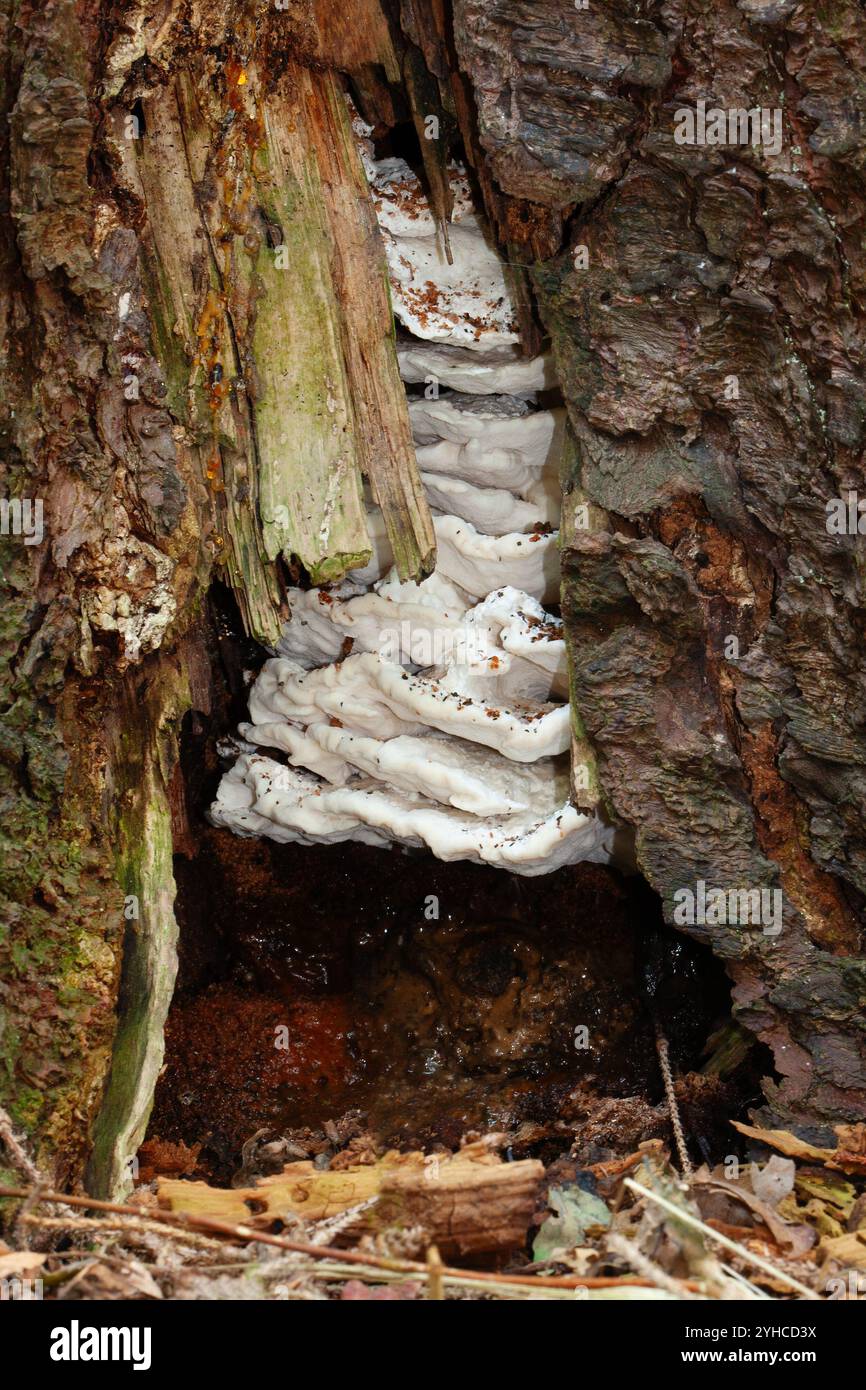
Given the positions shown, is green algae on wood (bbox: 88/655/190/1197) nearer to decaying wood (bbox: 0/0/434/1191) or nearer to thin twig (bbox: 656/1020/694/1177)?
decaying wood (bbox: 0/0/434/1191)

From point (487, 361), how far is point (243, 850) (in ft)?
7.51

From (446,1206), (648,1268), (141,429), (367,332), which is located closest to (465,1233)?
(446,1206)

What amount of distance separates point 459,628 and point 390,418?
798 mm

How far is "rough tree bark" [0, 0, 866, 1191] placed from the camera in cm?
337

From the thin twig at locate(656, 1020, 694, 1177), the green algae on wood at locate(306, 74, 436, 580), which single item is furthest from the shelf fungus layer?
the thin twig at locate(656, 1020, 694, 1177)

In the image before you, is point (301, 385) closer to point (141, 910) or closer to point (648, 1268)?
point (141, 910)

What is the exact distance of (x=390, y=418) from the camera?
4.07 metres

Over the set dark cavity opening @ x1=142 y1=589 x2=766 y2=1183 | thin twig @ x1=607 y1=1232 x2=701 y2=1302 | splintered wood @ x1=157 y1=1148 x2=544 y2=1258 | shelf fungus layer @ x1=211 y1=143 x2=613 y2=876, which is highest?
shelf fungus layer @ x1=211 y1=143 x2=613 y2=876

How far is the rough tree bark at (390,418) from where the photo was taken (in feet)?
11.1

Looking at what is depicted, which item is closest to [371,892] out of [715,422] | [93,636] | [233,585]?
[233,585]

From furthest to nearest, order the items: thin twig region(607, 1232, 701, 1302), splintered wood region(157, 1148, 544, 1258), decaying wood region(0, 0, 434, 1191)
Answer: decaying wood region(0, 0, 434, 1191)
splintered wood region(157, 1148, 544, 1258)
thin twig region(607, 1232, 701, 1302)

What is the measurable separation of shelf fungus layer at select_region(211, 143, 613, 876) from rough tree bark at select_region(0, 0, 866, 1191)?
19 centimetres

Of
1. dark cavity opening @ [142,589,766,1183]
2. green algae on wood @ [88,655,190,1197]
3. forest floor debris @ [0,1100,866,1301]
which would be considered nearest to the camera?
forest floor debris @ [0,1100,866,1301]

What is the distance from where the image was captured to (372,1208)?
9.80ft
